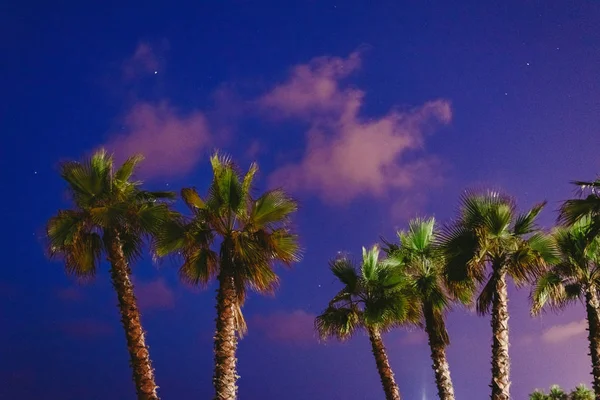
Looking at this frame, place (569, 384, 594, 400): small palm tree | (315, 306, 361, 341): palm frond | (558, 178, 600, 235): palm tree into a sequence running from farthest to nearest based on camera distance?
(569, 384, 594, 400): small palm tree, (315, 306, 361, 341): palm frond, (558, 178, 600, 235): palm tree

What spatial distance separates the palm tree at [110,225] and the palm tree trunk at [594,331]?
1372cm

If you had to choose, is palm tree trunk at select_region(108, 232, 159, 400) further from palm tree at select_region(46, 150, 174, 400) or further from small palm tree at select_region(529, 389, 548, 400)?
small palm tree at select_region(529, 389, 548, 400)

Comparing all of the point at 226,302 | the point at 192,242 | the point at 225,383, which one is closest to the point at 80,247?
the point at 192,242

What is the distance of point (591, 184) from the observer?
16859mm

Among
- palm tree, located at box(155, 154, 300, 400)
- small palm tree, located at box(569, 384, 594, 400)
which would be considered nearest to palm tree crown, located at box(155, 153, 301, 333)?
palm tree, located at box(155, 154, 300, 400)

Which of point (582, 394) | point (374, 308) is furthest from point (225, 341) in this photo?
point (582, 394)

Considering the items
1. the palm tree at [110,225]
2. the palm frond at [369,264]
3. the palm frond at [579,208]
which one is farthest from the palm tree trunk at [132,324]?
the palm frond at [579,208]

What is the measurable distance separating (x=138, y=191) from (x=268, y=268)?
489 cm

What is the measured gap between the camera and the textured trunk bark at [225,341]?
17.6 metres

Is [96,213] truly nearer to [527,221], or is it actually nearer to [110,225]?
[110,225]

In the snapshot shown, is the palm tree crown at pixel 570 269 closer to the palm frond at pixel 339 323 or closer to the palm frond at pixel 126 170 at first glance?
the palm frond at pixel 339 323

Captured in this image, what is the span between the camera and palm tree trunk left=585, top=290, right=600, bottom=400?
20578mm

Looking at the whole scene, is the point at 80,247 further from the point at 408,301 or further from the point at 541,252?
the point at 541,252

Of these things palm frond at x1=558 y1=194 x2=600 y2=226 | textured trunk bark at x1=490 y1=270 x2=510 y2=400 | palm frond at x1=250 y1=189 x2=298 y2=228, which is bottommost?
textured trunk bark at x1=490 y1=270 x2=510 y2=400
